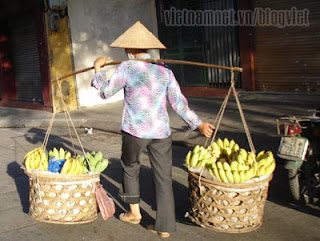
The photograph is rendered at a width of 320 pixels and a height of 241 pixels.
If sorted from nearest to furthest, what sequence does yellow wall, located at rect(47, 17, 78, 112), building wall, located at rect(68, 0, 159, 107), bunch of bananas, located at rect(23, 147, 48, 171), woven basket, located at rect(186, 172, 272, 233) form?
woven basket, located at rect(186, 172, 272, 233) < bunch of bananas, located at rect(23, 147, 48, 171) < yellow wall, located at rect(47, 17, 78, 112) < building wall, located at rect(68, 0, 159, 107)

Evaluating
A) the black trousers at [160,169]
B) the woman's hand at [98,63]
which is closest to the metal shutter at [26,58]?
the woman's hand at [98,63]

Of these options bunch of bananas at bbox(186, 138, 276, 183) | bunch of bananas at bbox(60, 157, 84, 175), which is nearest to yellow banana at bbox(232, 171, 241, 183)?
bunch of bananas at bbox(186, 138, 276, 183)

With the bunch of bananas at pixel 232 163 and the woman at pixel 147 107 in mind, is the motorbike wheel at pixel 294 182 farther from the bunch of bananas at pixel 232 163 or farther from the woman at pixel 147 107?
the woman at pixel 147 107

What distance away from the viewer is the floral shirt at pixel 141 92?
3799 mm

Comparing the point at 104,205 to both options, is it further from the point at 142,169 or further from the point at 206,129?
the point at 142,169

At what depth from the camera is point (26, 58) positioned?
13711mm

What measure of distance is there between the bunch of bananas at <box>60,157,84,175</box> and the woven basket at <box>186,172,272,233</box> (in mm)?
1062

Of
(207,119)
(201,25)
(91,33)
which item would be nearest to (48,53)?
(91,33)

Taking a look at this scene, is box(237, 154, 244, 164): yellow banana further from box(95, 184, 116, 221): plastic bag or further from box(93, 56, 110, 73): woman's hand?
box(93, 56, 110, 73): woman's hand

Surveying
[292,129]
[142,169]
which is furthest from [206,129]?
[142,169]

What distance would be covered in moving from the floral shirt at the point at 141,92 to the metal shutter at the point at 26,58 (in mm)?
9402

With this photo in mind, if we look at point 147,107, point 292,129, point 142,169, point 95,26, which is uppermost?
point 95,26

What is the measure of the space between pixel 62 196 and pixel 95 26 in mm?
9024

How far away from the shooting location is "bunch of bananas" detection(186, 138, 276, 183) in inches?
147
